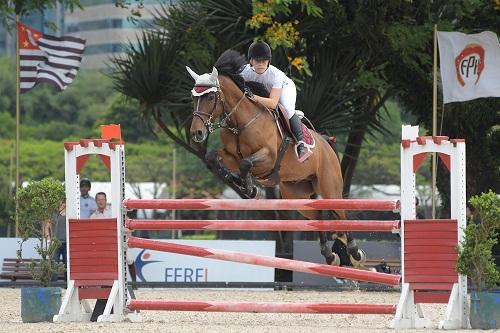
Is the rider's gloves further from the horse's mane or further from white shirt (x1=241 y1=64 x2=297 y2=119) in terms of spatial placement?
white shirt (x1=241 y1=64 x2=297 y2=119)

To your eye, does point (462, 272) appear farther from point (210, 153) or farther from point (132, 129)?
point (132, 129)

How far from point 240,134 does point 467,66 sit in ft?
24.5

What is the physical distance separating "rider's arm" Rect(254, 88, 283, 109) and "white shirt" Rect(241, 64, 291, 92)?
0.18 ft

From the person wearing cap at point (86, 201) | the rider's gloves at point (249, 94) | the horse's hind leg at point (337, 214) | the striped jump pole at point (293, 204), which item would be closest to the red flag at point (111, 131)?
the striped jump pole at point (293, 204)

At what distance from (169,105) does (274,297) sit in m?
4.65

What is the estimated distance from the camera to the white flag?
1673 cm

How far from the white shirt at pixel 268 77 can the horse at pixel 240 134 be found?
0.14m

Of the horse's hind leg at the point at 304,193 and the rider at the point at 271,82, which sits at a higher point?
the rider at the point at 271,82

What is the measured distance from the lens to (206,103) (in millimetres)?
9680

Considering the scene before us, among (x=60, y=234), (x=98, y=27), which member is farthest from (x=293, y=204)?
(x=98, y=27)

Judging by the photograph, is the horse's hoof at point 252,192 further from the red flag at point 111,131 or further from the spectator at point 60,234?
the spectator at point 60,234

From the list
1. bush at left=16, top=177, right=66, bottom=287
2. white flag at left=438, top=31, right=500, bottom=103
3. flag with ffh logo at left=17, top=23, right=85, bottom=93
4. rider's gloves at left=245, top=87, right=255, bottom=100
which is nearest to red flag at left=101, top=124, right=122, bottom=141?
bush at left=16, top=177, right=66, bottom=287

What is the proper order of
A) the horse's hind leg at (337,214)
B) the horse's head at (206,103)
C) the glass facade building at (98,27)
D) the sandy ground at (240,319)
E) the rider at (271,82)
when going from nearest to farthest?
the sandy ground at (240,319) < the horse's head at (206,103) < the rider at (271,82) < the horse's hind leg at (337,214) < the glass facade building at (98,27)

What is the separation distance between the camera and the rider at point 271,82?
33.7 feet
